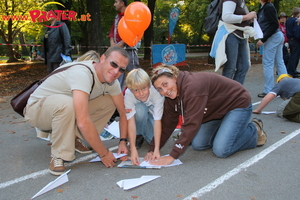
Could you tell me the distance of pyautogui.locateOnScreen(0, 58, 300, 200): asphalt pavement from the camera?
2.43 metres

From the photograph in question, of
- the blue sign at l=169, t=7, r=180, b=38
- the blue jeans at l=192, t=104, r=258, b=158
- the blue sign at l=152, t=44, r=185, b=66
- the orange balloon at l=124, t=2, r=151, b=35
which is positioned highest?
the blue sign at l=169, t=7, r=180, b=38

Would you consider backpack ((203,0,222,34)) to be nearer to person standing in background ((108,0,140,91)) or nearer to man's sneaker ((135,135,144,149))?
person standing in background ((108,0,140,91))

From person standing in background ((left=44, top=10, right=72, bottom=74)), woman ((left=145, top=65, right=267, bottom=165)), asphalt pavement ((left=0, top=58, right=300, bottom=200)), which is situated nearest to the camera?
asphalt pavement ((left=0, top=58, right=300, bottom=200))

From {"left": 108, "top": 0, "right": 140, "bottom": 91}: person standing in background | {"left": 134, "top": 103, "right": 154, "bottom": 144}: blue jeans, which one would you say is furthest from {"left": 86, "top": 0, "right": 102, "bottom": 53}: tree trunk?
{"left": 134, "top": 103, "right": 154, "bottom": 144}: blue jeans

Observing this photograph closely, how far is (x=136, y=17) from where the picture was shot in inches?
191

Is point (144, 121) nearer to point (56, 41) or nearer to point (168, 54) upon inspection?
point (56, 41)

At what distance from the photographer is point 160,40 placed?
4012 centimetres

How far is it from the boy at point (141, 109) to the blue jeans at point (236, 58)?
2384 millimetres

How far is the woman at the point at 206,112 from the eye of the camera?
2.80 metres

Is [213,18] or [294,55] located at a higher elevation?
[213,18]

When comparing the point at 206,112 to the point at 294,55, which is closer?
the point at 206,112

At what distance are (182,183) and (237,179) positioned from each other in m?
0.54

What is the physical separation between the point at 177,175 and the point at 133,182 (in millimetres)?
473

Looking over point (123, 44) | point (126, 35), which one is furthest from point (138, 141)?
point (123, 44)
